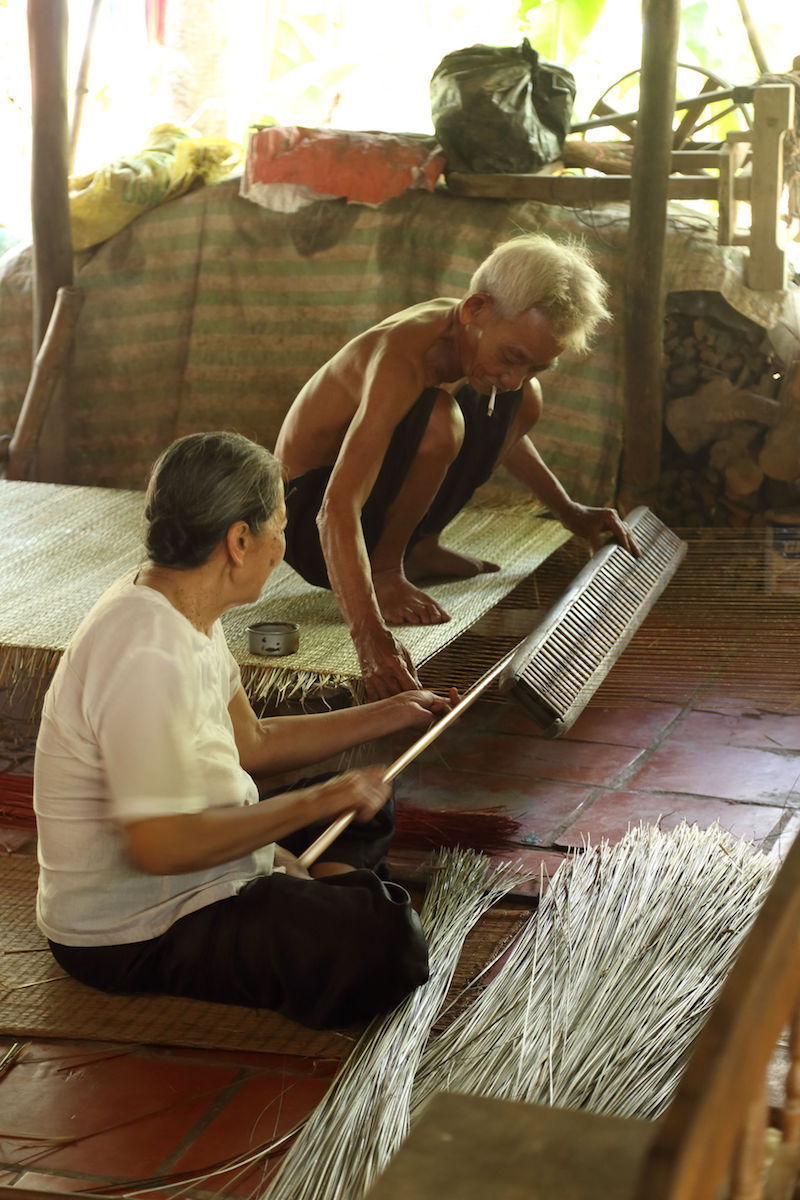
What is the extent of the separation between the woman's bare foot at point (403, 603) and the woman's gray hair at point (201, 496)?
1.29m

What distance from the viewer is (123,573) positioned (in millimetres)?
3725

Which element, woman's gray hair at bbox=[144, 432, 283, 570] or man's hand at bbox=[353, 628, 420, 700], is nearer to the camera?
woman's gray hair at bbox=[144, 432, 283, 570]

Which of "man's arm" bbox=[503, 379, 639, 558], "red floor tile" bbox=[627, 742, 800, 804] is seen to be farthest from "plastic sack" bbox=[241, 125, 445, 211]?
Answer: "red floor tile" bbox=[627, 742, 800, 804]

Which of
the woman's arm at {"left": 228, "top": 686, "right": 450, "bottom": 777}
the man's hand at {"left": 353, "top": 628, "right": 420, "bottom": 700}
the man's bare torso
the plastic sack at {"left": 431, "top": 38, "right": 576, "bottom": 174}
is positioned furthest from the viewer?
the plastic sack at {"left": 431, "top": 38, "right": 576, "bottom": 174}

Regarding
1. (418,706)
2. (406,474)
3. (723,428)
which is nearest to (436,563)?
(406,474)

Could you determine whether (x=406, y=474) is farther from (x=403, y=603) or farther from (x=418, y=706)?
(x=418, y=706)

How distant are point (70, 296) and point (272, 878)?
360 cm

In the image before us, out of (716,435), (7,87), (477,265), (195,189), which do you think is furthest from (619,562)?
(7,87)

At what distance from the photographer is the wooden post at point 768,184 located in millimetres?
4234

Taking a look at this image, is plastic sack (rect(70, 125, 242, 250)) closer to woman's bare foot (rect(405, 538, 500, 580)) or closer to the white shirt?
woman's bare foot (rect(405, 538, 500, 580))

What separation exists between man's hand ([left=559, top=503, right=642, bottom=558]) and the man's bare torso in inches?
25.7

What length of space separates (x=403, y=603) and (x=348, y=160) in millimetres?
2265

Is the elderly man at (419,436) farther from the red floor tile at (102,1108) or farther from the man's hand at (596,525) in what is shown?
the red floor tile at (102,1108)

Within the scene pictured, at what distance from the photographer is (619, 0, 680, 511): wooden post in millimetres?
4168
